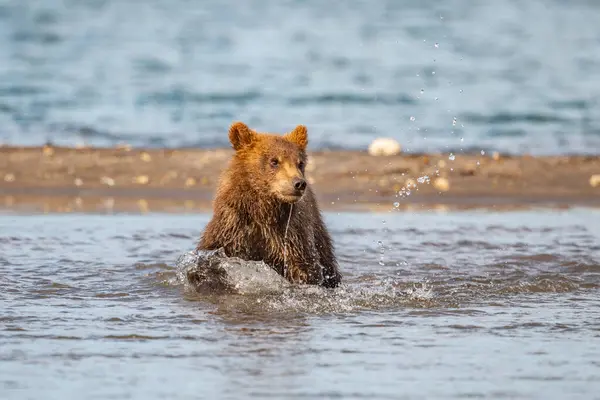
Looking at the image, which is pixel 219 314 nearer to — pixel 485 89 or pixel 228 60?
pixel 485 89

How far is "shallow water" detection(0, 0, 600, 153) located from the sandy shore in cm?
173

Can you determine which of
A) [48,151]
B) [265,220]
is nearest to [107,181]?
[48,151]

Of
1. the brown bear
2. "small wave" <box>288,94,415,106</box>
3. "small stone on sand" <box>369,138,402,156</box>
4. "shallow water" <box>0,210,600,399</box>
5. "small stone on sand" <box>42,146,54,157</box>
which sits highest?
"small wave" <box>288,94,415,106</box>

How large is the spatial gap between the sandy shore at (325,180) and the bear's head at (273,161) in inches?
176

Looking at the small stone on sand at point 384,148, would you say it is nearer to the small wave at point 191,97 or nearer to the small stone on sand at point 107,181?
the small stone on sand at point 107,181

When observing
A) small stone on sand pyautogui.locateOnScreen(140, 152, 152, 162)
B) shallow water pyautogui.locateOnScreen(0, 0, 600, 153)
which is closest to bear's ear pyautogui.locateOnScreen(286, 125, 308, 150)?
small stone on sand pyautogui.locateOnScreen(140, 152, 152, 162)

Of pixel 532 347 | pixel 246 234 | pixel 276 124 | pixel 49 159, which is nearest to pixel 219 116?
pixel 276 124

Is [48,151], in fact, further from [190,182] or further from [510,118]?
[510,118]

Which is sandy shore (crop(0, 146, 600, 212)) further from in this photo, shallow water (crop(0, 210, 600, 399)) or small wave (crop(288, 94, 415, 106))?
small wave (crop(288, 94, 415, 106))

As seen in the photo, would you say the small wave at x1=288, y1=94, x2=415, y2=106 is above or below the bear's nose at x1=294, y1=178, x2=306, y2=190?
above

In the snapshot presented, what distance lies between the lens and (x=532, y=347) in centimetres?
Result: 670

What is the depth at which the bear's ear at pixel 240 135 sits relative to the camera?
345 inches

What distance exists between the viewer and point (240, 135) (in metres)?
8.79

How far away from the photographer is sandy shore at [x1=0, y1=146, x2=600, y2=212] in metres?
13.8
